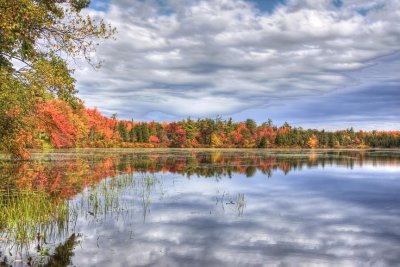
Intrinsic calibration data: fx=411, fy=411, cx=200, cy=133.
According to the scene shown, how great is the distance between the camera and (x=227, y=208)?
21516 mm

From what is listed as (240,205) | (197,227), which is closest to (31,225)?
(197,227)

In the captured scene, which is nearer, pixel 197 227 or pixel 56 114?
pixel 197 227

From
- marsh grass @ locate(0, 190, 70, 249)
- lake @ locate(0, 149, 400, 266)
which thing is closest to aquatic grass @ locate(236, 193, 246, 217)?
lake @ locate(0, 149, 400, 266)

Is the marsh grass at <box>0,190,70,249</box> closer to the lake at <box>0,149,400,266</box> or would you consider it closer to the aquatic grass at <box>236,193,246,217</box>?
the lake at <box>0,149,400,266</box>

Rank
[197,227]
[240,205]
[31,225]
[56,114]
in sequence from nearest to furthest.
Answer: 1. [31,225]
2. [197,227]
3. [240,205]
4. [56,114]

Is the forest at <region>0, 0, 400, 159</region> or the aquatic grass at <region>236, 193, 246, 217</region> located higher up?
the forest at <region>0, 0, 400, 159</region>

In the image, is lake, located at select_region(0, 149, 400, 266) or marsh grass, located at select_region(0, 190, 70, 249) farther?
marsh grass, located at select_region(0, 190, 70, 249)

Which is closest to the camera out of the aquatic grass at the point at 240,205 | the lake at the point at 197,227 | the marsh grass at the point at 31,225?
the lake at the point at 197,227

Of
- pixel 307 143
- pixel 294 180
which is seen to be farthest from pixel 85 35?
pixel 307 143

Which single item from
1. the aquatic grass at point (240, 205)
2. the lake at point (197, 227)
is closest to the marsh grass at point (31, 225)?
the lake at point (197, 227)

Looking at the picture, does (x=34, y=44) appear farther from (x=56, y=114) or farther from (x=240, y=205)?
(x=56, y=114)

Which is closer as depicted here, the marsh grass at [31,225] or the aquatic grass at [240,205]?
the marsh grass at [31,225]

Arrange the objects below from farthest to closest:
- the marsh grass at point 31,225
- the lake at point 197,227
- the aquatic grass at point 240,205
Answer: the aquatic grass at point 240,205
the marsh grass at point 31,225
the lake at point 197,227

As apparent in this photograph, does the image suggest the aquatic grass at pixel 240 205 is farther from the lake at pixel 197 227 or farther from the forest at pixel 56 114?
the forest at pixel 56 114
